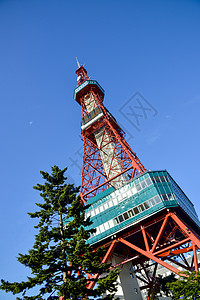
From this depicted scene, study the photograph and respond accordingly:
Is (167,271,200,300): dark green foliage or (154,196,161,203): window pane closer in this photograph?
(167,271,200,300): dark green foliage

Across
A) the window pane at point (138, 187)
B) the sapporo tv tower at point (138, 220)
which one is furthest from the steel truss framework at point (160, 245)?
the window pane at point (138, 187)

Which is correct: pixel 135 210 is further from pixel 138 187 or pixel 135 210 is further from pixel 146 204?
pixel 138 187

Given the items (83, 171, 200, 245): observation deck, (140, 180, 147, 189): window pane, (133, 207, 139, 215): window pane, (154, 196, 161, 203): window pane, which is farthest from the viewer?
(140, 180, 147, 189): window pane

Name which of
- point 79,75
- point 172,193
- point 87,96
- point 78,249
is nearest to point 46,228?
point 78,249

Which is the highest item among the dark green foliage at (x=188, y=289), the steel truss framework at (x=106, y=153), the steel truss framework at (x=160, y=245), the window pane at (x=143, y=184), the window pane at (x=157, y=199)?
the steel truss framework at (x=106, y=153)

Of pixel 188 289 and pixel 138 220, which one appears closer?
pixel 188 289

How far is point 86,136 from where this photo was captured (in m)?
52.1

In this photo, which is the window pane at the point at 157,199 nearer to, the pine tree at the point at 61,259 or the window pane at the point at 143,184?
the window pane at the point at 143,184

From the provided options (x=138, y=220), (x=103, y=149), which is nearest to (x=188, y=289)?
(x=138, y=220)

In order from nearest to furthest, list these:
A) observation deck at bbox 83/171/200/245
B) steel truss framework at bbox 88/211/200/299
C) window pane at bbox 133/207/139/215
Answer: steel truss framework at bbox 88/211/200/299 → observation deck at bbox 83/171/200/245 → window pane at bbox 133/207/139/215

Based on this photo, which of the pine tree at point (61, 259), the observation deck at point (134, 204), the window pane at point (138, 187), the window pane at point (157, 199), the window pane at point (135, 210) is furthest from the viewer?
the window pane at point (138, 187)

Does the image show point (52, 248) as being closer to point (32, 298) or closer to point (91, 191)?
point (32, 298)

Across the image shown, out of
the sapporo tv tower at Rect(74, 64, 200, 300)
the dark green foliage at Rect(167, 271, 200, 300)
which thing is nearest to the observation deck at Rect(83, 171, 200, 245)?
the sapporo tv tower at Rect(74, 64, 200, 300)

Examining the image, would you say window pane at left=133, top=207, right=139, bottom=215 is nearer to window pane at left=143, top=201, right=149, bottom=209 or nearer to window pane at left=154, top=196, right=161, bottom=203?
window pane at left=143, top=201, right=149, bottom=209
